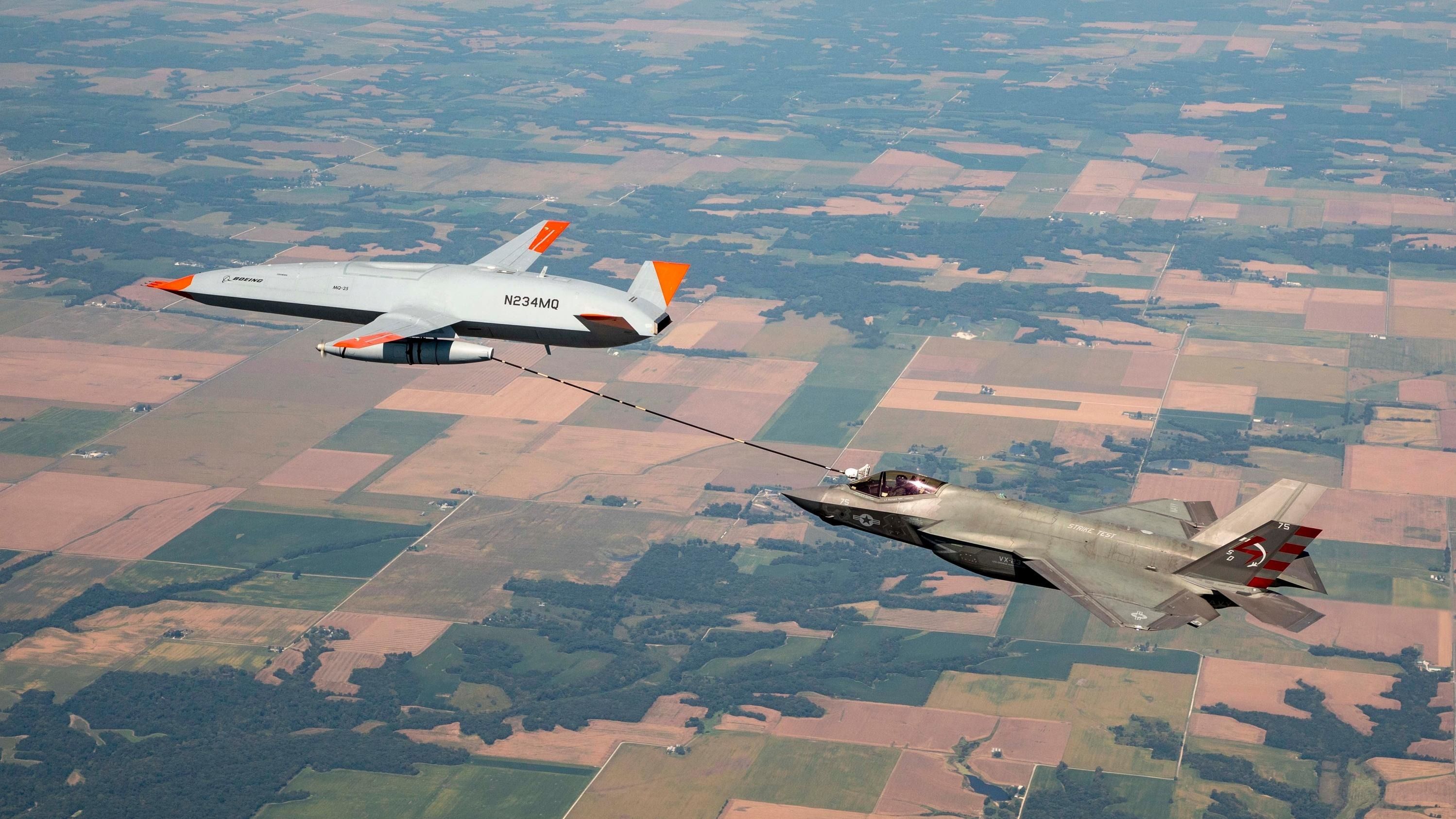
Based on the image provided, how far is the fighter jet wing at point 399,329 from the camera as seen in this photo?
8100 centimetres

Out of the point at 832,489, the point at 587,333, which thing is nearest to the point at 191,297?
the point at 587,333

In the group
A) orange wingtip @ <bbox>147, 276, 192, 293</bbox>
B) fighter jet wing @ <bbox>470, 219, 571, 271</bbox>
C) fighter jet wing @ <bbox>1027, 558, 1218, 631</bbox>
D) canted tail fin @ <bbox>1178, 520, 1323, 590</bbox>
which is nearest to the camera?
fighter jet wing @ <bbox>1027, 558, 1218, 631</bbox>

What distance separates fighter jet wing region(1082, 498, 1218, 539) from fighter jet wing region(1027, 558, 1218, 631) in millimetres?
2800

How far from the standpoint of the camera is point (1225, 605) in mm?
73250

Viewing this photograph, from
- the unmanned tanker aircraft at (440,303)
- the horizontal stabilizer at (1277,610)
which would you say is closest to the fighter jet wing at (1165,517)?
the horizontal stabilizer at (1277,610)

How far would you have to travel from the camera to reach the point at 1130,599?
237ft

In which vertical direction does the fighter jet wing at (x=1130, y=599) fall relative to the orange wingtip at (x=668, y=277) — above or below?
below

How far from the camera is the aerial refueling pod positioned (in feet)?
265

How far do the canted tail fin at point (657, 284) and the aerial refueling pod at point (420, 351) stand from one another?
8287 mm

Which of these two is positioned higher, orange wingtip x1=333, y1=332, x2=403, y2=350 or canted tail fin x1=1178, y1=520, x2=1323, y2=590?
orange wingtip x1=333, y1=332, x2=403, y2=350

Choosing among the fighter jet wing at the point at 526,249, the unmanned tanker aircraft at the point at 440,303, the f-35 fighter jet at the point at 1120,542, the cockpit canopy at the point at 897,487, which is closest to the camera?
the f-35 fighter jet at the point at 1120,542

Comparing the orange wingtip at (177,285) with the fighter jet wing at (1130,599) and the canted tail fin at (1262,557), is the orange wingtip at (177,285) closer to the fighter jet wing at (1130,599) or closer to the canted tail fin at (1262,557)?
the fighter jet wing at (1130,599)

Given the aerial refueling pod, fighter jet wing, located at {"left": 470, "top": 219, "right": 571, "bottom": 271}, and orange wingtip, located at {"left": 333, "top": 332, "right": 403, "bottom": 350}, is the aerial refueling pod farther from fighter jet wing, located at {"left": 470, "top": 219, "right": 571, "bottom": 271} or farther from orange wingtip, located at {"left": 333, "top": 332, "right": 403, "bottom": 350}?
fighter jet wing, located at {"left": 470, "top": 219, "right": 571, "bottom": 271}

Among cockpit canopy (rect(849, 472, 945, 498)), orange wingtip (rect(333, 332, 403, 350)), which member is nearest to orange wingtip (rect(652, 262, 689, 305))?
orange wingtip (rect(333, 332, 403, 350))
